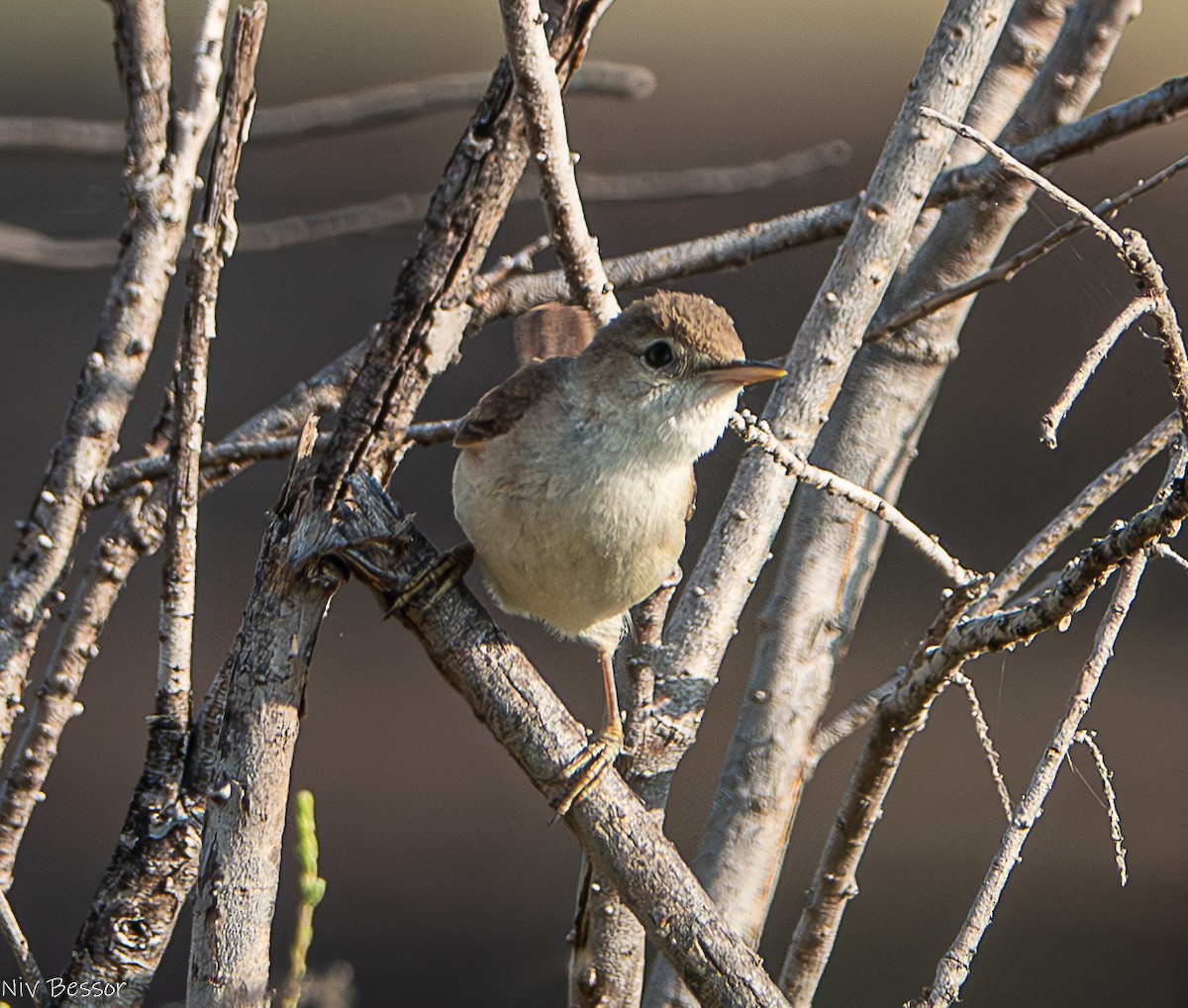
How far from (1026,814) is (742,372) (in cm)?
53

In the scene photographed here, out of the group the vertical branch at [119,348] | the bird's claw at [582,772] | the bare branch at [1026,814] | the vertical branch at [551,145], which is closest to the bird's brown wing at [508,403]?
the vertical branch at [551,145]

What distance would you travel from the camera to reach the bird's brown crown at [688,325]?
55.9 inches

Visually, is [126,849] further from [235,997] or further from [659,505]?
[659,505]

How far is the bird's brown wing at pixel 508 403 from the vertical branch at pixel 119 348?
1.14ft

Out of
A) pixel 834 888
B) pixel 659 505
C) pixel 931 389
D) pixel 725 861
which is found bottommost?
pixel 834 888

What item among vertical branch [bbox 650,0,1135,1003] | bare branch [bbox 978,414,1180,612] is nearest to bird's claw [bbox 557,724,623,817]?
bare branch [bbox 978,414,1180,612]

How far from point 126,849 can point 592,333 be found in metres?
0.77

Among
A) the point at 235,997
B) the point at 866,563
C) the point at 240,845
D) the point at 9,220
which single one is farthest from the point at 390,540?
the point at 9,220

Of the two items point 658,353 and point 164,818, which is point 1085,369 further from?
point 164,818

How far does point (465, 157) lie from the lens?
101cm

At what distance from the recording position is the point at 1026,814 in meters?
1.15

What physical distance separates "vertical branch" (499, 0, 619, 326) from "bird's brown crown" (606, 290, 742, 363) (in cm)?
8

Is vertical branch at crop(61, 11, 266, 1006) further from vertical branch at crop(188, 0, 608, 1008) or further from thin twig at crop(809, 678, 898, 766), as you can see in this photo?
thin twig at crop(809, 678, 898, 766)

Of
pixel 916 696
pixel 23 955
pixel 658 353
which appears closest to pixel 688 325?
pixel 658 353
